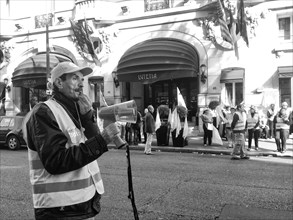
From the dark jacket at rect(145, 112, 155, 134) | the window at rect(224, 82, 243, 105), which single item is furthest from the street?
the window at rect(224, 82, 243, 105)

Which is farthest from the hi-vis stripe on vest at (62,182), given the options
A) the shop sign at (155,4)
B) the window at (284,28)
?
the shop sign at (155,4)

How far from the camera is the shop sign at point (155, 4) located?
17438mm

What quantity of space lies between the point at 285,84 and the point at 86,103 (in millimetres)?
14464

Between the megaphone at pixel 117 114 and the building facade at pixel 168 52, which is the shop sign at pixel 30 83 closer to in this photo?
the building facade at pixel 168 52

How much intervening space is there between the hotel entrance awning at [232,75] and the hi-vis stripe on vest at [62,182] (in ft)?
45.8

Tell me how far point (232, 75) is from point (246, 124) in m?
4.22

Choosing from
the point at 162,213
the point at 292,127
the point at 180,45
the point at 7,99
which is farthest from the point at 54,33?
the point at 162,213

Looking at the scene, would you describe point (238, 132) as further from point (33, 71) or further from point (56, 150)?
point (33, 71)

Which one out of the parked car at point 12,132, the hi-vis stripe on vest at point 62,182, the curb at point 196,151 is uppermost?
the hi-vis stripe on vest at point 62,182

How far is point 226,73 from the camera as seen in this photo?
15734mm

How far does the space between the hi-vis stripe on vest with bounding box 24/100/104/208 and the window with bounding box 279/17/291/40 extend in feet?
49.8

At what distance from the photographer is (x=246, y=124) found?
11906 mm

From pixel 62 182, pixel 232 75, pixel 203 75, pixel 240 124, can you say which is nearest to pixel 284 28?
pixel 232 75

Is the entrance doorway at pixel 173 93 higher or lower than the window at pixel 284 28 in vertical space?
lower
